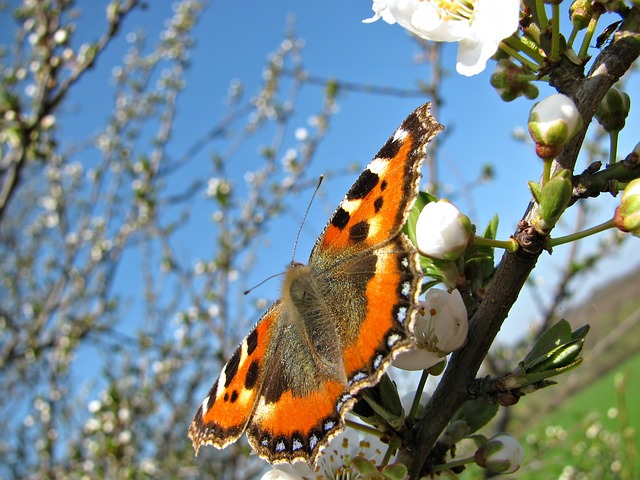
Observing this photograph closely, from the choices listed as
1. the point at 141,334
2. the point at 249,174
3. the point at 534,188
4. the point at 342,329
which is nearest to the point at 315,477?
the point at 342,329

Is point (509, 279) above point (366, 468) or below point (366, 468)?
above

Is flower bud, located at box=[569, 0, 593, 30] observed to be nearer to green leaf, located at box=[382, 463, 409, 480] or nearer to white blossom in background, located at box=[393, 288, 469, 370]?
white blossom in background, located at box=[393, 288, 469, 370]

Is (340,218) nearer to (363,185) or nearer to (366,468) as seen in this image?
(363,185)

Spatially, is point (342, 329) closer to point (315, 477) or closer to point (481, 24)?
point (315, 477)

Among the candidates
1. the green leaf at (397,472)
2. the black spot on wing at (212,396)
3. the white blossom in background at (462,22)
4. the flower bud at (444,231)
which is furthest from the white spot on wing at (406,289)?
the black spot on wing at (212,396)

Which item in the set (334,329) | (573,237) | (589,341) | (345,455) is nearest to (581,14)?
(573,237)

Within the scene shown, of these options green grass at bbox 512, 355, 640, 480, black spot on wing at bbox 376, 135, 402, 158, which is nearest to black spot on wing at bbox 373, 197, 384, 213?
black spot on wing at bbox 376, 135, 402, 158
